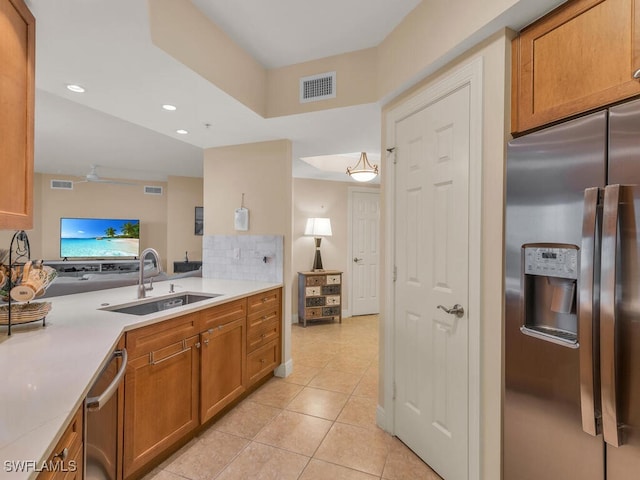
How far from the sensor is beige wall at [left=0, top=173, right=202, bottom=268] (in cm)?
604

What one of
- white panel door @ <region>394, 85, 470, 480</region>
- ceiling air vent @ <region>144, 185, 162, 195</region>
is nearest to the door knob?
white panel door @ <region>394, 85, 470, 480</region>

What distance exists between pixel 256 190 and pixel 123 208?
4784 mm

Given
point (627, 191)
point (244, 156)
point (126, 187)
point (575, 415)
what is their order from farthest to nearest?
point (126, 187) < point (244, 156) < point (575, 415) < point (627, 191)

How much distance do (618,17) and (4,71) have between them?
220cm

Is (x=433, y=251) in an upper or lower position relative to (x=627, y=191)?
lower

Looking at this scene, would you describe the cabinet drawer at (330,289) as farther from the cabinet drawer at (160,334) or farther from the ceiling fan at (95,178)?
the ceiling fan at (95,178)

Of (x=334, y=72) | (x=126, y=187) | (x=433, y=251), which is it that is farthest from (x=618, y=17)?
(x=126, y=187)

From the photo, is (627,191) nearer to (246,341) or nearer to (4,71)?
(4,71)

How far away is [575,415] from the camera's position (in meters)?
1.13

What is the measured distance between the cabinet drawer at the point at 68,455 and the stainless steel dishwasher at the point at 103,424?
0.06 m

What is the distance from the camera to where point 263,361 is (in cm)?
281

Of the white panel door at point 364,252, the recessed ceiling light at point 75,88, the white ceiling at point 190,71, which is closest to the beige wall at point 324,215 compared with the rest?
the white panel door at point 364,252

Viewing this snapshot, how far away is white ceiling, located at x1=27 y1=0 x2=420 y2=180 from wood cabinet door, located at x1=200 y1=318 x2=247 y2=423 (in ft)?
5.45

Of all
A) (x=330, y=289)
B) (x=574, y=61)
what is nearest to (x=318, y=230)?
(x=330, y=289)
